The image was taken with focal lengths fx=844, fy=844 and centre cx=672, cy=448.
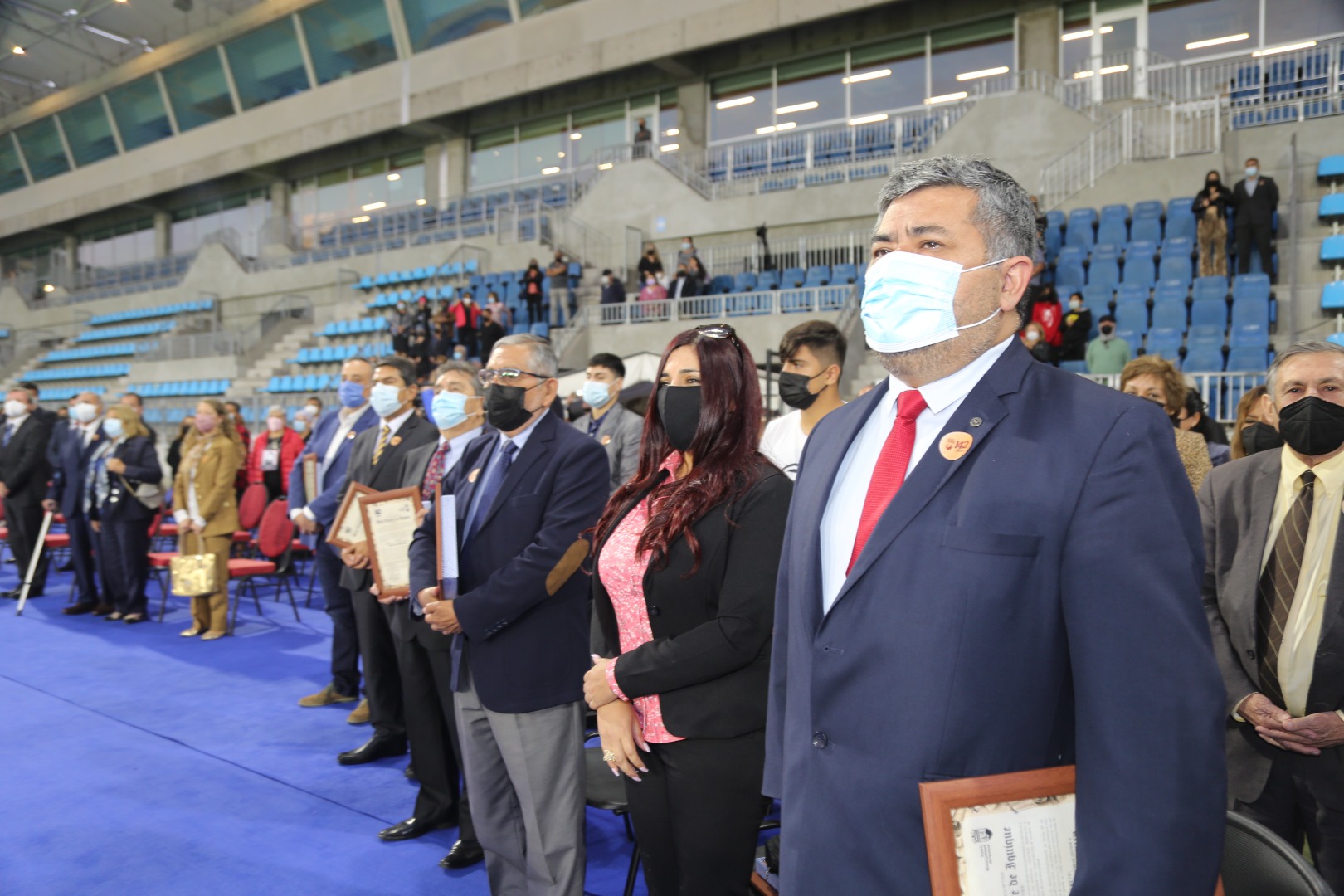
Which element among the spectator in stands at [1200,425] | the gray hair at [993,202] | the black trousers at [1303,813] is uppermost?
the gray hair at [993,202]

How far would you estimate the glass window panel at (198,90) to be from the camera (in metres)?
25.6

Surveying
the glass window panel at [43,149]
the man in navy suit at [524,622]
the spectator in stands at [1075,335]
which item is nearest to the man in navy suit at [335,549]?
the man in navy suit at [524,622]

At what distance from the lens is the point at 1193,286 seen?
10312 millimetres

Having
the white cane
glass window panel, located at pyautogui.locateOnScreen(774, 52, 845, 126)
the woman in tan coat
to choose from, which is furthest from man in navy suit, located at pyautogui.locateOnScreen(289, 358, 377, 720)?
glass window panel, located at pyautogui.locateOnScreen(774, 52, 845, 126)

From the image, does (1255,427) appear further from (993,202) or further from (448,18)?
(448,18)

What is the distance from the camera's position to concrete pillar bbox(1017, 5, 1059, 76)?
51.0 feet

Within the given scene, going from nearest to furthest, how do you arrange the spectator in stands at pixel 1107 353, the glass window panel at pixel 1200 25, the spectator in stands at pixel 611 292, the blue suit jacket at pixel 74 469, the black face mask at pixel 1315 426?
the black face mask at pixel 1315 426 → the blue suit jacket at pixel 74 469 → the spectator in stands at pixel 1107 353 → the glass window panel at pixel 1200 25 → the spectator in stands at pixel 611 292

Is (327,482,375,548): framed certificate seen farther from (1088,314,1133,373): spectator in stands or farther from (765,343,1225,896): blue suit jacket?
(1088,314,1133,373): spectator in stands

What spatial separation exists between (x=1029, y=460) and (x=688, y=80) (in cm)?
1981

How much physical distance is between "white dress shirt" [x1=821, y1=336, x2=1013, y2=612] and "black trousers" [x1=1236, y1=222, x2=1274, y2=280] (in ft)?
36.2

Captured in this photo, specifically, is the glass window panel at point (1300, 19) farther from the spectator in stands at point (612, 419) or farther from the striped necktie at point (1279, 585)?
the striped necktie at point (1279, 585)

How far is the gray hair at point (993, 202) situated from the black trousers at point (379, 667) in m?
3.59

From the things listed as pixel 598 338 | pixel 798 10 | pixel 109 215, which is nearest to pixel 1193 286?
pixel 598 338

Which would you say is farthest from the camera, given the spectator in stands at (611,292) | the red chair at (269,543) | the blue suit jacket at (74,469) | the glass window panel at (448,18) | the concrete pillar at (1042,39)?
the glass window panel at (448,18)
